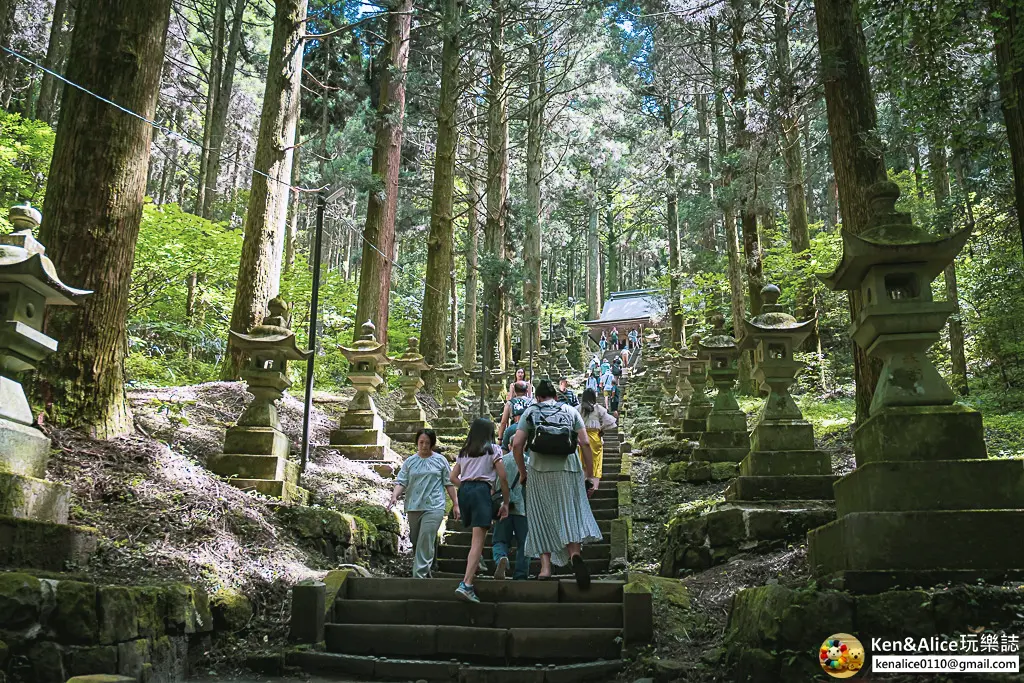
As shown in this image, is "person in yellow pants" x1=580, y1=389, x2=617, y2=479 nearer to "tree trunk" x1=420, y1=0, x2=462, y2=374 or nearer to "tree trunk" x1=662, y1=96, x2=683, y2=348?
"tree trunk" x1=420, y1=0, x2=462, y2=374

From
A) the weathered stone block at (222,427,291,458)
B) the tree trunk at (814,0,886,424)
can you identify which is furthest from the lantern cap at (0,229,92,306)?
the tree trunk at (814,0,886,424)

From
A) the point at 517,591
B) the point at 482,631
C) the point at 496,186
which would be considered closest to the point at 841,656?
the point at 482,631

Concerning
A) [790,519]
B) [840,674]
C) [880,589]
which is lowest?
[840,674]

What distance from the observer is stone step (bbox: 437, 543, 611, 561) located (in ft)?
30.2

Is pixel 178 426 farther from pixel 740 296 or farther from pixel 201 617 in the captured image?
pixel 740 296

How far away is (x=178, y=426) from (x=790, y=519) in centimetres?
687

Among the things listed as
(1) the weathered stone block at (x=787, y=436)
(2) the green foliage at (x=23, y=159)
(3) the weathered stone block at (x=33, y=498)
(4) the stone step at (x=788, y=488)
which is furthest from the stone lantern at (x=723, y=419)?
(2) the green foliage at (x=23, y=159)

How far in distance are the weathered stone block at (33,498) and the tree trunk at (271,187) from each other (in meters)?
5.34

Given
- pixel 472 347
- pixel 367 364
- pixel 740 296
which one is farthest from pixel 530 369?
pixel 367 364

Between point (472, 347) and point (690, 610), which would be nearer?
point (690, 610)

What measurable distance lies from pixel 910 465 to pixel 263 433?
20.5 feet

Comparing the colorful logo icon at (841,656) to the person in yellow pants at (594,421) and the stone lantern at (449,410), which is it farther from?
the stone lantern at (449,410)

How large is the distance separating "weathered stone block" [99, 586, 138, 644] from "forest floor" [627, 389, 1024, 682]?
133 inches

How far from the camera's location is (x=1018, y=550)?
14.1 ft
